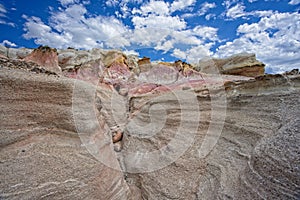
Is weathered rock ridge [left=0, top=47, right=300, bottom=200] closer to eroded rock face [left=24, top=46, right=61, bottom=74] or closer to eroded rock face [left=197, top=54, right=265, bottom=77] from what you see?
eroded rock face [left=24, top=46, right=61, bottom=74]

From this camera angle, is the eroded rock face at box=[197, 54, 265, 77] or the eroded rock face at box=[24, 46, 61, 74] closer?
the eroded rock face at box=[24, 46, 61, 74]

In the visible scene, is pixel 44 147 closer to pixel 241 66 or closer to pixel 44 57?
pixel 44 57

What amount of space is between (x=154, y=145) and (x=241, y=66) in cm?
605

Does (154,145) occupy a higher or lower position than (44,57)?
lower

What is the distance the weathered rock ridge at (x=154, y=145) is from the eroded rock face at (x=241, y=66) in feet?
16.7

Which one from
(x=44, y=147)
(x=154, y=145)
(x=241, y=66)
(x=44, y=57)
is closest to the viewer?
(x=44, y=147)

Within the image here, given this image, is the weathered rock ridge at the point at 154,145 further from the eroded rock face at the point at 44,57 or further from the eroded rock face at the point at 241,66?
the eroded rock face at the point at 241,66

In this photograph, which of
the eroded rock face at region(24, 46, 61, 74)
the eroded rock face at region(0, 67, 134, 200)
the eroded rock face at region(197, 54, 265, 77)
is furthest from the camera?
the eroded rock face at region(197, 54, 265, 77)

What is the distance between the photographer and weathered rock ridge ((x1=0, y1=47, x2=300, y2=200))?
139 centimetres

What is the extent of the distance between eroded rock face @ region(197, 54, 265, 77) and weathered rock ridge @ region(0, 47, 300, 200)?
16.7 feet

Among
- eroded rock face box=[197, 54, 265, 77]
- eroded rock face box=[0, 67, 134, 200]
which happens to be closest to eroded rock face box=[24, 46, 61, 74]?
eroded rock face box=[0, 67, 134, 200]

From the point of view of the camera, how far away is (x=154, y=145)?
8.75ft

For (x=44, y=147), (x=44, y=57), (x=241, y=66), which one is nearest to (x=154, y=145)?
(x=44, y=147)

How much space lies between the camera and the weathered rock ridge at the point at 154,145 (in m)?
1.39
